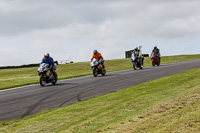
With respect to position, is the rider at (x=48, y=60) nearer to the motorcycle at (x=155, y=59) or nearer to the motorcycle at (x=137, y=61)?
the motorcycle at (x=137, y=61)

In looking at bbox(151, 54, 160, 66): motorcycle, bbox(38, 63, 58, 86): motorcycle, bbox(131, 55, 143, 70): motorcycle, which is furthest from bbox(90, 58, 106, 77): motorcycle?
bbox(151, 54, 160, 66): motorcycle

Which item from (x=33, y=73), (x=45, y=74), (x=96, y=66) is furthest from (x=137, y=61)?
(x=33, y=73)

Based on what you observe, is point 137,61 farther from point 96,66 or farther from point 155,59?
point 96,66

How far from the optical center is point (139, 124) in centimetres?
526

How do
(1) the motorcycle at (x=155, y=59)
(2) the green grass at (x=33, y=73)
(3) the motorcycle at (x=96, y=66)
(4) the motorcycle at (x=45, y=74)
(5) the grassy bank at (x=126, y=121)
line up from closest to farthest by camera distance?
1. (5) the grassy bank at (x=126, y=121)
2. (4) the motorcycle at (x=45, y=74)
3. (3) the motorcycle at (x=96, y=66)
4. (2) the green grass at (x=33, y=73)
5. (1) the motorcycle at (x=155, y=59)

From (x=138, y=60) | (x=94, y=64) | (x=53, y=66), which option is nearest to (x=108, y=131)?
(x=53, y=66)

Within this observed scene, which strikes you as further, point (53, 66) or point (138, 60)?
point (138, 60)

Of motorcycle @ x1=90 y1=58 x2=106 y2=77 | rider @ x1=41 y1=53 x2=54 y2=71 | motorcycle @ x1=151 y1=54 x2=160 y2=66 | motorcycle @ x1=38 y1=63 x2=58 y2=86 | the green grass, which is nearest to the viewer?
motorcycle @ x1=38 y1=63 x2=58 y2=86

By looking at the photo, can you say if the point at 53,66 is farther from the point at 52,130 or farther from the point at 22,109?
the point at 52,130

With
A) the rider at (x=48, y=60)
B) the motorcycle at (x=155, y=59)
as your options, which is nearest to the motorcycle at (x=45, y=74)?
the rider at (x=48, y=60)

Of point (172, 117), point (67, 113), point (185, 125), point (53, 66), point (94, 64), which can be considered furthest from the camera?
point (94, 64)

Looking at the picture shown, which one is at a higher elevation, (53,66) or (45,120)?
(53,66)

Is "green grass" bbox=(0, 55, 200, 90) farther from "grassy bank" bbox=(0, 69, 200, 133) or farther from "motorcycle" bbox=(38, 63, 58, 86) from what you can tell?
"grassy bank" bbox=(0, 69, 200, 133)

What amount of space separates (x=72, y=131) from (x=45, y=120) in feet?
6.64
